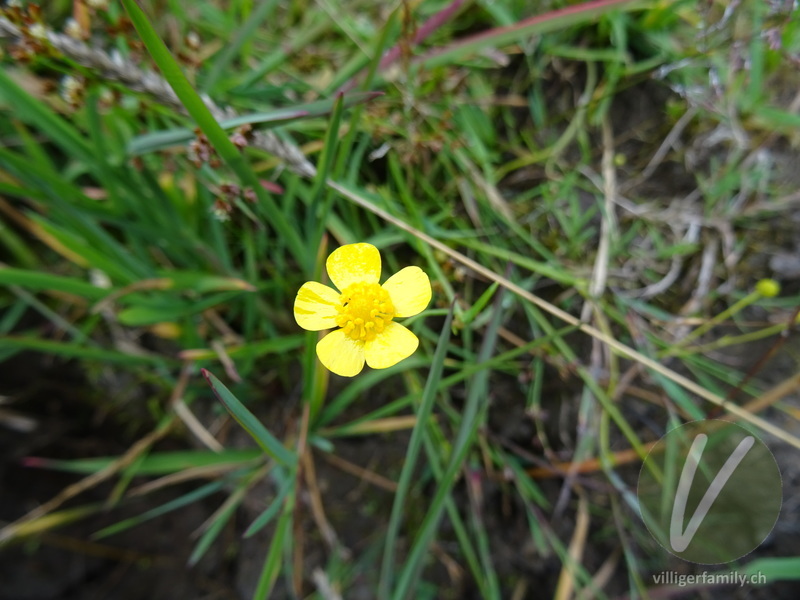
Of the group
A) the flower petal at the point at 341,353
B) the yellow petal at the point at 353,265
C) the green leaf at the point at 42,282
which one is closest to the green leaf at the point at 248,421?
the flower petal at the point at 341,353

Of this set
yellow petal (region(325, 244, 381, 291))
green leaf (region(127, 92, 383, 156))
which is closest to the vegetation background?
green leaf (region(127, 92, 383, 156))

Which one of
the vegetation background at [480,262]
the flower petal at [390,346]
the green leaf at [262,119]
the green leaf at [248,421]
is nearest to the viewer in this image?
the green leaf at [248,421]

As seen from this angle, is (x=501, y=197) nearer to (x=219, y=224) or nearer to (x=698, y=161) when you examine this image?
(x=698, y=161)

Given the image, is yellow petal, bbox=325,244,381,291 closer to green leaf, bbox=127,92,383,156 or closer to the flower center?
the flower center

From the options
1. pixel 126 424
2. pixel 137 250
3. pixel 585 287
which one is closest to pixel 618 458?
pixel 585 287

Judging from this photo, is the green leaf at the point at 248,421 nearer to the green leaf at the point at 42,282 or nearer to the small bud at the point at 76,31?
the green leaf at the point at 42,282

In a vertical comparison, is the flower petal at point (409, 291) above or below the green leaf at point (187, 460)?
above
